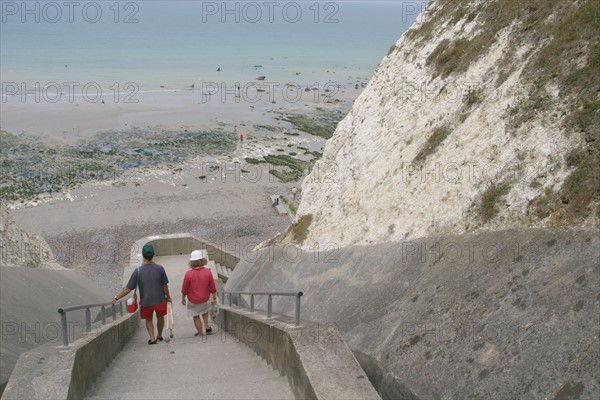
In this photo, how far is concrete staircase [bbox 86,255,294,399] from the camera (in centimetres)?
698

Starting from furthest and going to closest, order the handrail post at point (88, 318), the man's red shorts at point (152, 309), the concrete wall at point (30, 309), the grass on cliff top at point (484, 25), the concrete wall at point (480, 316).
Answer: the grass on cliff top at point (484, 25) < the concrete wall at point (30, 309) < the man's red shorts at point (152, 309) < the handrail post at point (88, 318) < the concrete wall at point (480, 316)

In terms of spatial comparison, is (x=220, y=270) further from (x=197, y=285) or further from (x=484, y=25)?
(x=484, y=25)

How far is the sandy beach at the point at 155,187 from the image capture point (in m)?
32.2

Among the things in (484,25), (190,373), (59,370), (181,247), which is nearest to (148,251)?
(190,373)

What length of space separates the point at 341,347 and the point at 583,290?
310cm

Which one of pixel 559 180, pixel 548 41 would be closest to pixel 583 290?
pixel 559 180

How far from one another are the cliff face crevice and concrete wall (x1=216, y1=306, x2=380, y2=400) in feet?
12.7

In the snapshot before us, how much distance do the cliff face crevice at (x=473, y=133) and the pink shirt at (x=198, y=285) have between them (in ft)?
13.4

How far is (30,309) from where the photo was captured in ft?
38.3

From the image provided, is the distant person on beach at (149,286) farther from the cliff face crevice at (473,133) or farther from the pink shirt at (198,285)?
the cliff face crevice at (473,133)

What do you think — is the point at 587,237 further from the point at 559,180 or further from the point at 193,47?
the point at 193,47

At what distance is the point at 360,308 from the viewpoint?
1008 centimetres

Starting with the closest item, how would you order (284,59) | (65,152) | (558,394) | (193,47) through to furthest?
(558,394)
(65,152)
(284,59)
(193,47)

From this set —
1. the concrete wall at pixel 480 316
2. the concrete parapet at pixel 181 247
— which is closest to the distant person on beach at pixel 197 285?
the concrete wall at pixel 480 316
